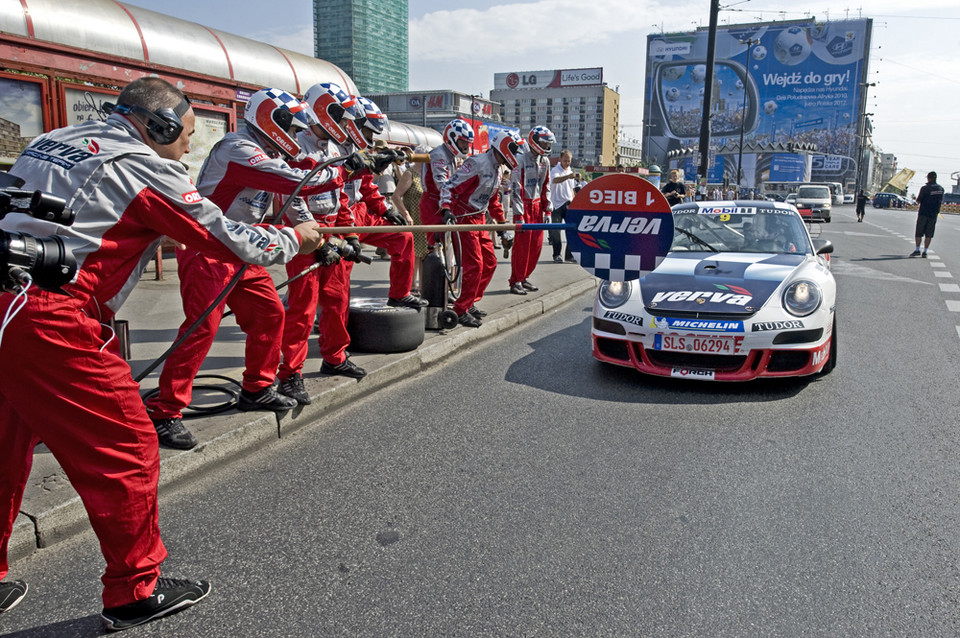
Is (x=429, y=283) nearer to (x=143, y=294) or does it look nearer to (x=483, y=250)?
(x=483, y=250)

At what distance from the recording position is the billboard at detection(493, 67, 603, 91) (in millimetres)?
164875

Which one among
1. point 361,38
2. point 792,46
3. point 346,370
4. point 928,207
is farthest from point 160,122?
point 361,38

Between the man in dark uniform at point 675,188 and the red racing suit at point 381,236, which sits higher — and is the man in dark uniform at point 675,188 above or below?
above

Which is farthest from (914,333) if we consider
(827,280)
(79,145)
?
(79,145)

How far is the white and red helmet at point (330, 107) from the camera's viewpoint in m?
5.07

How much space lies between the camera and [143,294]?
8.25 metres

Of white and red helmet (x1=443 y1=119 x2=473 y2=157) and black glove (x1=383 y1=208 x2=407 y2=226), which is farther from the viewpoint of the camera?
white and red helmet (x1=443 y1=119 x2=473 y2=157)

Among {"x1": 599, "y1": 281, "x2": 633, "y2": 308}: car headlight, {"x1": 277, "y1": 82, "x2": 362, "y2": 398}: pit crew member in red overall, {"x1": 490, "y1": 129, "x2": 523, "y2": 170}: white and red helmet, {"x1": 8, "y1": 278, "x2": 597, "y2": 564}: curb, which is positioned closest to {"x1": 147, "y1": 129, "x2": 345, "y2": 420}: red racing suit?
{"x1": 8, "y1": 278, "x2": 597, "y2": 564}: curb

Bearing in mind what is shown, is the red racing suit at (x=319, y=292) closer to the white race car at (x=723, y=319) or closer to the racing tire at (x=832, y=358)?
the white race car at (x=723, y=319)

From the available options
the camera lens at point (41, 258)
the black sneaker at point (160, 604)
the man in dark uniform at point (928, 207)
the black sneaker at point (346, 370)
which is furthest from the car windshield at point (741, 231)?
the man in dark uniform at point (928, 207)

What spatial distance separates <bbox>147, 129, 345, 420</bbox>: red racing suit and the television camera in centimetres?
159

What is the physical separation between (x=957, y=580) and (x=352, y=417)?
3.32 metres

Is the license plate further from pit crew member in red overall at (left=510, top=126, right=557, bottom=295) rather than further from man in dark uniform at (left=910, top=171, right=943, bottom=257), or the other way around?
man in dark uniform at (left=910, top=171, right=943, bottom=257)

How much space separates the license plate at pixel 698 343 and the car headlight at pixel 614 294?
443 mm
